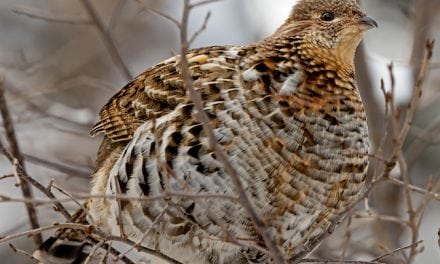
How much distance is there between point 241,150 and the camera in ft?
14.2

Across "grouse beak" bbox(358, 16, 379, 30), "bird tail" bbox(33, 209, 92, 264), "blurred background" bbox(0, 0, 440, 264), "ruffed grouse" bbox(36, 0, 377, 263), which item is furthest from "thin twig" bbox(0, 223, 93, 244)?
"grouse beak" bbox(358, 16, 379, 30)

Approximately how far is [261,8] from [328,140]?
4736mm

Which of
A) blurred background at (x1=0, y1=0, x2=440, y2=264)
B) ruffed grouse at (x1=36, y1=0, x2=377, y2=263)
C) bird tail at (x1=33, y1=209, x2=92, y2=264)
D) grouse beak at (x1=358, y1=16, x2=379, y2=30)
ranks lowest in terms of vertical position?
blurred background at (x1=0, y1=0, x2=440, y2=264)

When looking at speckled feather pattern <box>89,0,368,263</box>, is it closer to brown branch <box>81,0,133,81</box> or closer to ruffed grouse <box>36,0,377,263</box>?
ruffed grouse <box>36,0,377,263</box>

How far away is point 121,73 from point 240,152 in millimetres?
2112

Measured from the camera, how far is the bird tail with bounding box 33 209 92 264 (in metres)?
4.86

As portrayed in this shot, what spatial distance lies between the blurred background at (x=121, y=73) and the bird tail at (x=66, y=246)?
2.13ft

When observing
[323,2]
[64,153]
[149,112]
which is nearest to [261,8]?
[64,153]

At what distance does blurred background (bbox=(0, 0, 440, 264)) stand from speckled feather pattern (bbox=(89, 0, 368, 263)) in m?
0.57

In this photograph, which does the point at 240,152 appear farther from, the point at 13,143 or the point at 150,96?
the point at 13,143

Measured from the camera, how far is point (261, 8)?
9.07 metres

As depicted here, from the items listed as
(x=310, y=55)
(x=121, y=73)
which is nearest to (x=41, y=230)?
(x=310, y=55)

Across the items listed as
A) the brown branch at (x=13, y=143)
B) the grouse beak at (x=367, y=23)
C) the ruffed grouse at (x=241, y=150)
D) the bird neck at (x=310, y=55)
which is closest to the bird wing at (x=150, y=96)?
the ruffed grouse at (x=241, y=150)

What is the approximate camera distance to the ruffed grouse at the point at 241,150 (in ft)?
14.1
